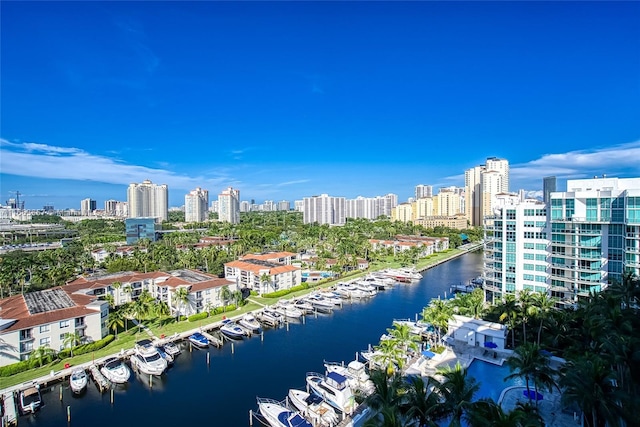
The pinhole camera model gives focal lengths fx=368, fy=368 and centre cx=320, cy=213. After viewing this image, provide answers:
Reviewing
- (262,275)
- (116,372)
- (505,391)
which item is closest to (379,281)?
(262,275)

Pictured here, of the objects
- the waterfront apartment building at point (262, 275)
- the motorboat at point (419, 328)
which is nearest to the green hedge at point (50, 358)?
the waterfront apartment building at point (262, 275)

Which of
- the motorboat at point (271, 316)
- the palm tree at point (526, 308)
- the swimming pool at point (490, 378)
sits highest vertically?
the palm tree at point (526, 308)

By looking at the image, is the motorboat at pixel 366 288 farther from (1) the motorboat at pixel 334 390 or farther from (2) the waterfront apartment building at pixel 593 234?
(1) the motorboat at pixel 334 390

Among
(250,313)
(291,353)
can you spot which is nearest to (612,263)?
(291,353)

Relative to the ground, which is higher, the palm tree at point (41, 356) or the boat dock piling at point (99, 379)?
the palm tree at point (41, 356)

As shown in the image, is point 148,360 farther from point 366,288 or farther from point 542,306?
point 366,288

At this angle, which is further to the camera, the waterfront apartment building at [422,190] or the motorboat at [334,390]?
the waterfront apartment building at [422,190]

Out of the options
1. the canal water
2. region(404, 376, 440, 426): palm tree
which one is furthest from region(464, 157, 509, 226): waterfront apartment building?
region(404, 376, 440, 426): palm tree

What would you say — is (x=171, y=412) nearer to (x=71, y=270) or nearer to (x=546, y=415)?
(x=546, y=415)
